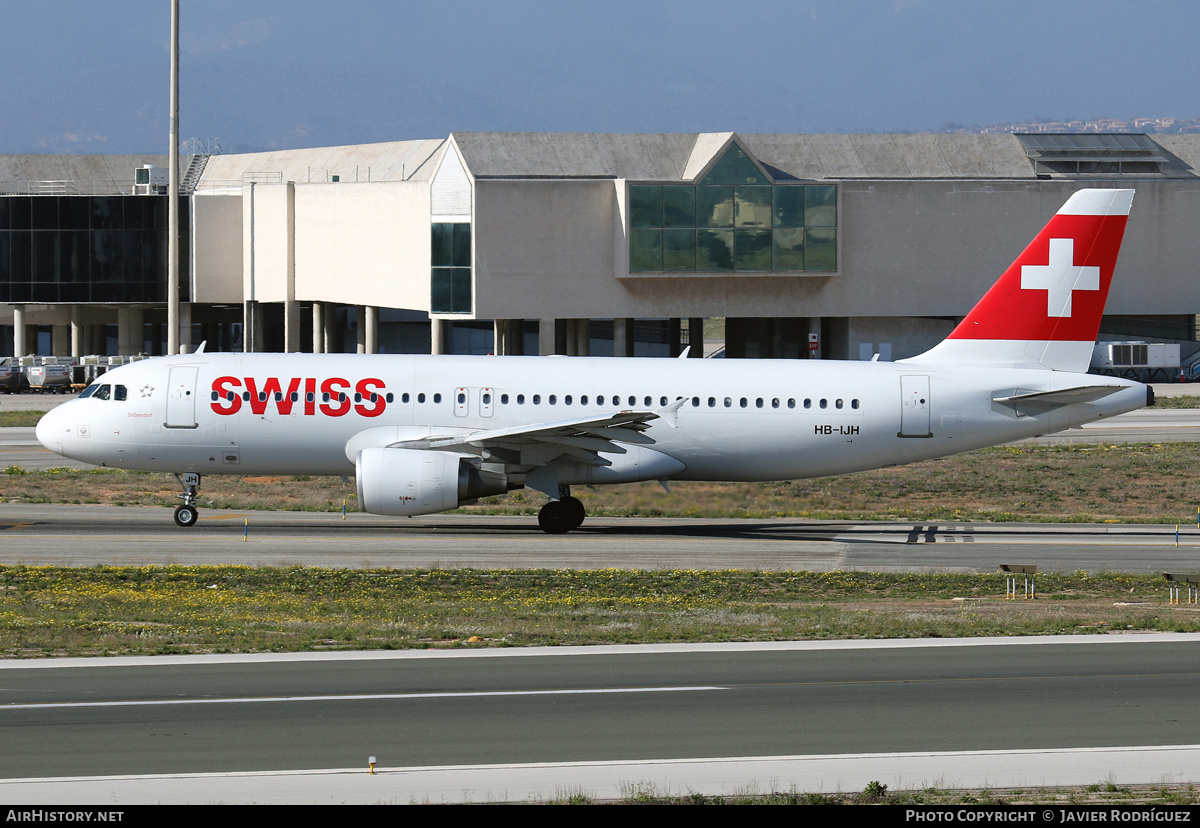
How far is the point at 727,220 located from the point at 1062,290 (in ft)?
144

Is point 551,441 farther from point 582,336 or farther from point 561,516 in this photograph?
point 582,336

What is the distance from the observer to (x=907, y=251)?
80938mm

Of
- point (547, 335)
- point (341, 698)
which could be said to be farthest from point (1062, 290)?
point (547, 335)

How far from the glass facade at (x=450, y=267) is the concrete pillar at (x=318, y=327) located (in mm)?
19712

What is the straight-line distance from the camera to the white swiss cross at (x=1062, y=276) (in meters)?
33.4

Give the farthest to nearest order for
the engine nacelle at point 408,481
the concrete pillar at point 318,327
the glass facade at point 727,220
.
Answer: the concrete pillar at point 318,327 < the glass facade at point 727,220 < the engine nacelle at point 408,481

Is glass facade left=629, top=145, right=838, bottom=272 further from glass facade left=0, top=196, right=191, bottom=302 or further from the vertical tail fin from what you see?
the vertical tail fin

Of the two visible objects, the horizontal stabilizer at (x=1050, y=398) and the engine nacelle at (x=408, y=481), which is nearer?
the engine nacelle at (x=408, y=481)

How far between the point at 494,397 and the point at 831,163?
53.1 meters

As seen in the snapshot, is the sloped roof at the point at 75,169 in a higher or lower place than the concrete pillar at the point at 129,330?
higher

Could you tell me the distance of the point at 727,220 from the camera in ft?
251

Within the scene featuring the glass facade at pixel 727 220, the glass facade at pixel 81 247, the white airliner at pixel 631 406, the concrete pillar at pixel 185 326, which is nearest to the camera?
the white airliner at pixel 631 406

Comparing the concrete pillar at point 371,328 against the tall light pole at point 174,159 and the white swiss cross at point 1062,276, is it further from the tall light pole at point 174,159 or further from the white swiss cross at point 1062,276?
the white swiss cross at point 1062,276

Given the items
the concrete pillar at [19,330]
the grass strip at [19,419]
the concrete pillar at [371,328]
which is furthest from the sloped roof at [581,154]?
the concrete pillar at [19,330]
